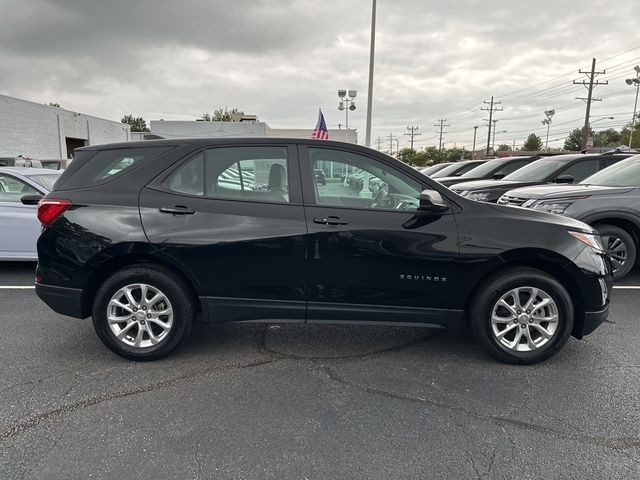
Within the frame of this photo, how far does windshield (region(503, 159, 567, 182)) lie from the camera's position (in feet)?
27.6

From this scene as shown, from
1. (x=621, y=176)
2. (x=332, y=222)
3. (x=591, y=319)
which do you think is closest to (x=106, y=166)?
(x=332, y=222)

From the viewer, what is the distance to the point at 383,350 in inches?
143

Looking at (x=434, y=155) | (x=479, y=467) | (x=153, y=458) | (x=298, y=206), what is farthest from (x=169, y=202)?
(x=434, y=155)

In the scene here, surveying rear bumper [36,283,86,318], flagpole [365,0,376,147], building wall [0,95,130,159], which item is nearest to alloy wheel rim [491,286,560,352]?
rear bumper [36,283,86,318]

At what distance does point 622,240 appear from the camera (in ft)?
18.5

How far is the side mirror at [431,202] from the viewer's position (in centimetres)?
314

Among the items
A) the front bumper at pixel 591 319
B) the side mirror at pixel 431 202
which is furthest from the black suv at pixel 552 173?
the side mirror at pixel 431 202

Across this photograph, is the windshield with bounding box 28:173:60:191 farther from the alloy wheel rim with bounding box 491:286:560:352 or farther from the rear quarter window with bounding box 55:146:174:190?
the alloy wheel rim with bounding box 491:286:560:352

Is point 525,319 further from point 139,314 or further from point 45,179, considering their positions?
point 45,179

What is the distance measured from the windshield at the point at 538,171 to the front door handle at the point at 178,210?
740 cm

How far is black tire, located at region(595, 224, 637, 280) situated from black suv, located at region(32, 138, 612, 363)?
268 centimetres

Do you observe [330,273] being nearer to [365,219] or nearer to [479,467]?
[365,219]

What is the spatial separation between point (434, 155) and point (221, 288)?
101 meters

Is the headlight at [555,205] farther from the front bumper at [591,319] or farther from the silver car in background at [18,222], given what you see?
the silver car in background at [18,222]
